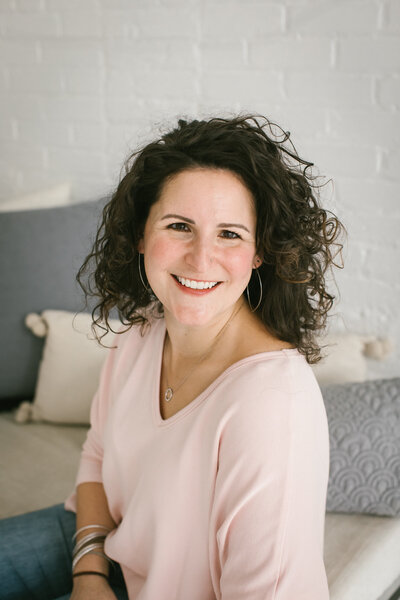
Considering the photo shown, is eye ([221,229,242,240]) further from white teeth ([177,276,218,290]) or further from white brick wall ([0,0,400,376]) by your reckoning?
white brick wall ([0,0,400,376])

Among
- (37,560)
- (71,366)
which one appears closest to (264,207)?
(37,560)

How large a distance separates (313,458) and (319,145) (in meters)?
1.14

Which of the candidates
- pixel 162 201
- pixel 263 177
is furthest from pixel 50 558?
pixel 263 177

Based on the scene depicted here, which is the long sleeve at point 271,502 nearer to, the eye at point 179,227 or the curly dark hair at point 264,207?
the curly dark hair at point 264,207

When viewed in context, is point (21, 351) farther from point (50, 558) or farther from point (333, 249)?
point (333, 249)

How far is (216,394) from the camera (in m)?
0.96

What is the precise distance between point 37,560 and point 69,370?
0.68 meters

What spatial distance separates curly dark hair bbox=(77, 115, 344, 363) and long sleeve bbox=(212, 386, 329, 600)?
0.18 m

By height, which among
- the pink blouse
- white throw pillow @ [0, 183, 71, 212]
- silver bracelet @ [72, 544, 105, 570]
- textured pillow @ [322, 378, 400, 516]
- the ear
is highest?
the ear

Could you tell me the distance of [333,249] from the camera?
1788 millimetres

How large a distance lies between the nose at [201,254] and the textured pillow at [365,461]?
59cm

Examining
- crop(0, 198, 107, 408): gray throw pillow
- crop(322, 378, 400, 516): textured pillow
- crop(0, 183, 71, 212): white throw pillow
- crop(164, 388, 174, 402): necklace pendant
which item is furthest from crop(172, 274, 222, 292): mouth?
crop(0, 183, 71, 212): white throw pillow

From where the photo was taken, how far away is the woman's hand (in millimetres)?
1075

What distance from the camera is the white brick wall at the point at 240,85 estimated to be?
1.65 meters
